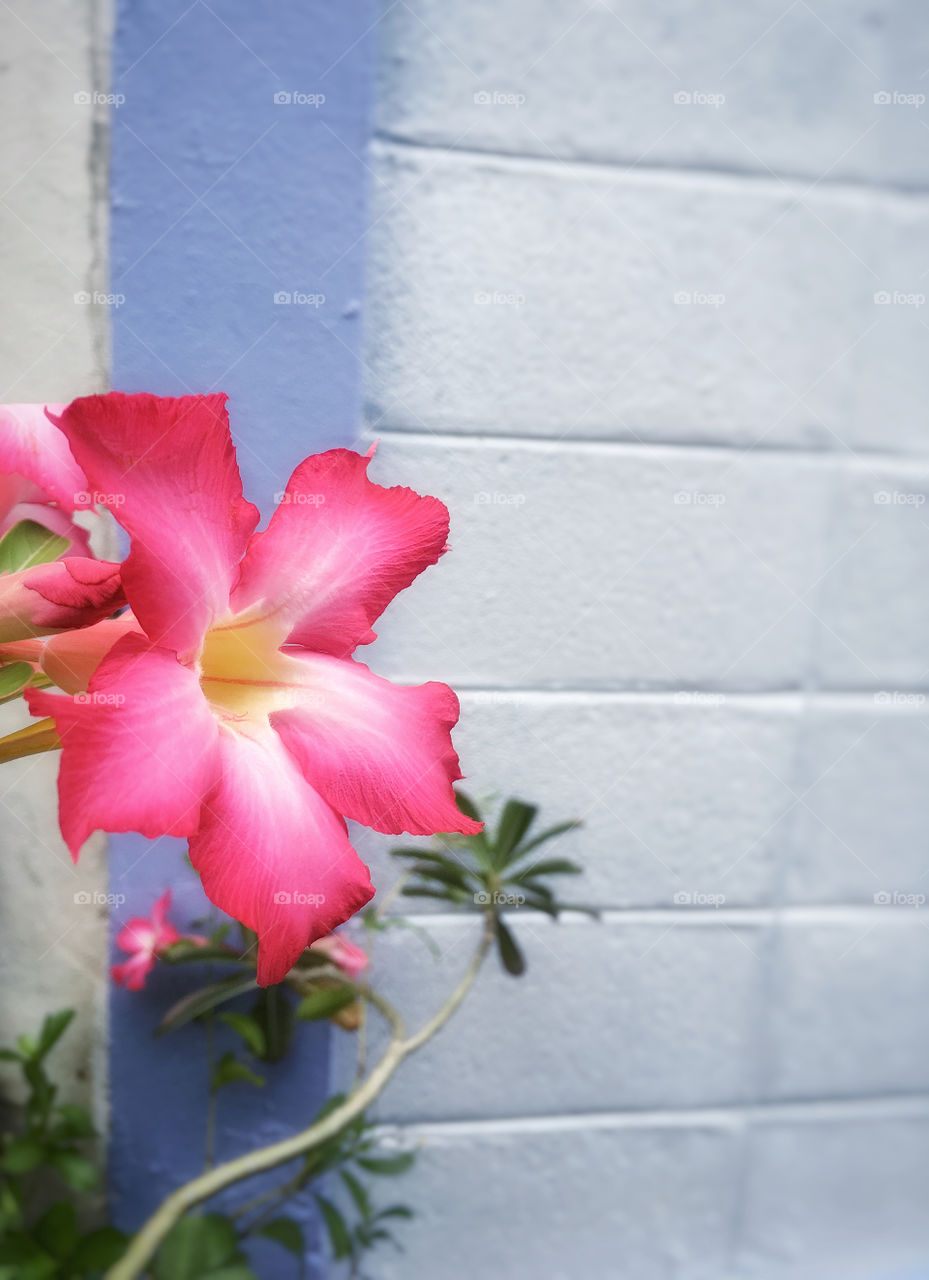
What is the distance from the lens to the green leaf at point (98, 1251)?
2.86 ft

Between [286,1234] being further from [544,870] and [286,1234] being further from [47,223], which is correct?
[47,223]

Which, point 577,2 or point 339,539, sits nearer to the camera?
point 339,539

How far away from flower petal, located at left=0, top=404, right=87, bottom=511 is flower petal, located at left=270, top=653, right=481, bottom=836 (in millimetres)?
111

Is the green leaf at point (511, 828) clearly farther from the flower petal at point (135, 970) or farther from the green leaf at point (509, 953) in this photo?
the flower petal at point (135, 970)

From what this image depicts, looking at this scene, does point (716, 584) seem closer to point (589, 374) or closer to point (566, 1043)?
point (589, 374)

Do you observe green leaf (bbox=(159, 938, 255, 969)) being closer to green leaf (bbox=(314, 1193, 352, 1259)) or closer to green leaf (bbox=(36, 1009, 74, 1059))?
green leaf (bbox=(36, 1009, 74, 1059))

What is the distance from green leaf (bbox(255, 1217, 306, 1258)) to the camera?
→ 0.97 meters

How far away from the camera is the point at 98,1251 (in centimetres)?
88

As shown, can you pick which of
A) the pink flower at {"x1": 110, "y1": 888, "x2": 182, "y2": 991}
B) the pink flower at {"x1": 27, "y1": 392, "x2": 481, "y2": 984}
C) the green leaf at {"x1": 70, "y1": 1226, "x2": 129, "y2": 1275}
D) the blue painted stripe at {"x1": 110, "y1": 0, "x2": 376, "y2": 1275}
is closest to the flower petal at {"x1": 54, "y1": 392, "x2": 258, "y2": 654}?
the pink flower at {"x1": 27, "y1": 392, "x2": 481, "y2": 984}

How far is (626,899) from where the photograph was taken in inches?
44.9

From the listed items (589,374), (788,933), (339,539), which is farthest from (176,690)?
(788,933)

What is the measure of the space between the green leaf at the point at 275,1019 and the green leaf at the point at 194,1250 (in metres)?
0.15

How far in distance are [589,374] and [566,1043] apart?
2.66ft

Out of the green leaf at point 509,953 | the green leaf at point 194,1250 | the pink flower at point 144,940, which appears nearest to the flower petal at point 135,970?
the pink flower at point 144,940
